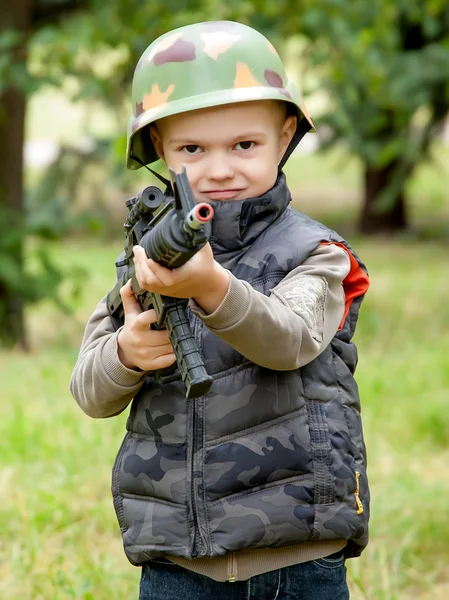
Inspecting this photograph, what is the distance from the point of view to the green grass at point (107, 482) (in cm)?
333

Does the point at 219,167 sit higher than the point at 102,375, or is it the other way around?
the point at 219,167

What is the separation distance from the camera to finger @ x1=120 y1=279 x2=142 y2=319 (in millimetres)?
2066

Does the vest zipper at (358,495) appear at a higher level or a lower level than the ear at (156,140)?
lower

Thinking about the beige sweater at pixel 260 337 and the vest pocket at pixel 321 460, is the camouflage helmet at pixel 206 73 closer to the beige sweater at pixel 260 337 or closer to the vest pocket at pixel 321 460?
the beige sweater at pixel 260 337

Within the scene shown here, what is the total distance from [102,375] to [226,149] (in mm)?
543

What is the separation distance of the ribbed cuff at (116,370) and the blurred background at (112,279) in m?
1.18

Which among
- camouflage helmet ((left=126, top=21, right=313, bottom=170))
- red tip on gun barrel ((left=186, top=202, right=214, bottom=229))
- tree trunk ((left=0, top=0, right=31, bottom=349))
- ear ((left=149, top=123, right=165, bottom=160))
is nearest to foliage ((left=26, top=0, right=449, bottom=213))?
tree trunk ((left=0, top=0, right=31, bottom=349))

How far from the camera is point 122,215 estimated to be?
17.5 m

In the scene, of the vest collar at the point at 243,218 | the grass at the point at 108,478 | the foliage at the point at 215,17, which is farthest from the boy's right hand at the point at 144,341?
the foliage at the point at 215,17

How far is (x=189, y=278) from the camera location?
1747 mm

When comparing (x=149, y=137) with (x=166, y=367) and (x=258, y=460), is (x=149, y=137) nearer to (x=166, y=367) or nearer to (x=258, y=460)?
(x=166, y=367)

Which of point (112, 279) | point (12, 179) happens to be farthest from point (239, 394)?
point (112, 279)

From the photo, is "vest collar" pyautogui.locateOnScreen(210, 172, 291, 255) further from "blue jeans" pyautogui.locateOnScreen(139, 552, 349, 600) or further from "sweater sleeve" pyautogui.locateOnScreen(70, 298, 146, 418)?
"blue jeans" pyautogui.locateOnScreen(139, 552, 349, 600)

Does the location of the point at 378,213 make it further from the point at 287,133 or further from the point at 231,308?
the point at 231,308
